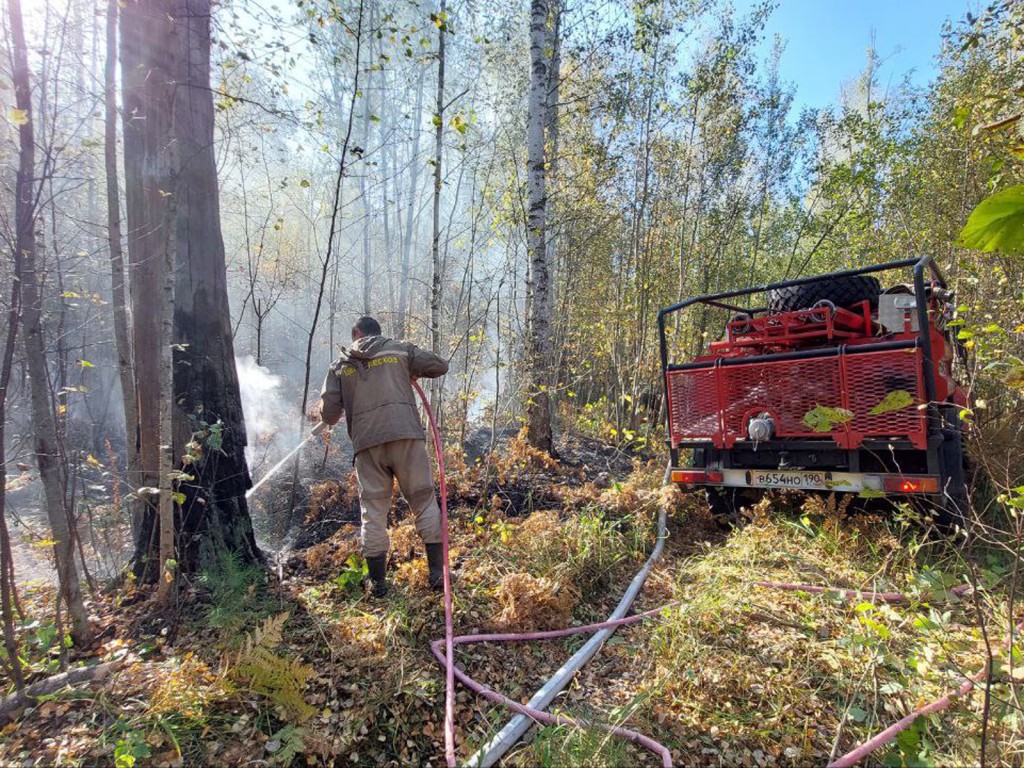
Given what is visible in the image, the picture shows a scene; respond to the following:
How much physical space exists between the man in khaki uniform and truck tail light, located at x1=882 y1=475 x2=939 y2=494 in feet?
11.0

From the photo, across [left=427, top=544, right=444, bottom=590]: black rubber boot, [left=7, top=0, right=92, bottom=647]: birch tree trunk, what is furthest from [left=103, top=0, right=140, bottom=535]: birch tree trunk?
[left=427, top=544, right=444, bottom=590]: black rubber boot

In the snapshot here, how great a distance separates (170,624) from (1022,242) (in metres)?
4.18

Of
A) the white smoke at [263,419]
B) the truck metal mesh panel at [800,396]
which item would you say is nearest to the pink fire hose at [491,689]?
the truck metal mesh panel at [800,396]

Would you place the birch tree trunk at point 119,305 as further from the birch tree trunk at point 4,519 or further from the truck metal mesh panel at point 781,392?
the truck metal mesh panel at point 781,392

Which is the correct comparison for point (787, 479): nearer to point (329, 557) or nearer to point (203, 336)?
point (329, 557)

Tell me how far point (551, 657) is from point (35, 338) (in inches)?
137

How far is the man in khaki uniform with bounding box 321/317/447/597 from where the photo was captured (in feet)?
12.5

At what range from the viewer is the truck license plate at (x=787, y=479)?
4145mm

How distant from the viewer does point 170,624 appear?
3182 millimetres

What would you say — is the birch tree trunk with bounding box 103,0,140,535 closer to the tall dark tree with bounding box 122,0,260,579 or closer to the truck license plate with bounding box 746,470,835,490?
the tall dark tree with bounding box 122,0,260,579

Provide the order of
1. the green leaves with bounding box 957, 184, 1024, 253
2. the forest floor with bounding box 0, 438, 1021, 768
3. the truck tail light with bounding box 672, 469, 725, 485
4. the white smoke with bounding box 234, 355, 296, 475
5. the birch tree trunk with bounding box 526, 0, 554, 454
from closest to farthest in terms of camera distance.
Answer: the green leaves with bounding box 957, 184, 1024, 253
the forest floor with bounding box 0, 438, 1021, 768
the truck tail light with bounding box 672, 469, 725, 485
the birch tree trunk with bounding box 526, 0, 554, 454
the white smoke with bounding box 234, 355, 296, 475

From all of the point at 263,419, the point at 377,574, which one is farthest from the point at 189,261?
the point at 263,419

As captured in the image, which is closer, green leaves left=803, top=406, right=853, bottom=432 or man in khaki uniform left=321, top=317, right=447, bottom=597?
green leaves left=803, top=406, right=853, bottom=432

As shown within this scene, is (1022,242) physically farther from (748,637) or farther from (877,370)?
(877,370)
